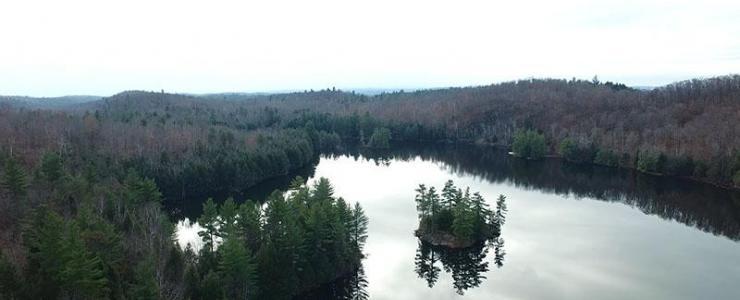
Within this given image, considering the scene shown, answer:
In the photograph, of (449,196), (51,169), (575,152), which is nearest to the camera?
(449,196)

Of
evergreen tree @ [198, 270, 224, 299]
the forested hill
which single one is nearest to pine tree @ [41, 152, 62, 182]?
evergreen tree @ [198, 270, 224, 299]

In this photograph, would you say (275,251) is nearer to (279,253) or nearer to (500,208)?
(279,253)

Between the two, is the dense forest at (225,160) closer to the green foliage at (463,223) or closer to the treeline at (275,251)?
the treeline at (275,251)

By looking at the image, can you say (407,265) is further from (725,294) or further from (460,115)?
(460,115)

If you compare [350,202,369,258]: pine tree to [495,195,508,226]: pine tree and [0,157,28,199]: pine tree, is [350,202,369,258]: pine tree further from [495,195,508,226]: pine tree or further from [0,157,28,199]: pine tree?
[0,157,28,199]: pine tree

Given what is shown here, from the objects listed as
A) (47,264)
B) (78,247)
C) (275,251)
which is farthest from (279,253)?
(47,264)

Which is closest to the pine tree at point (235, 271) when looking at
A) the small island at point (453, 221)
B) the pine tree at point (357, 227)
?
the pine tree at point (357, 227)

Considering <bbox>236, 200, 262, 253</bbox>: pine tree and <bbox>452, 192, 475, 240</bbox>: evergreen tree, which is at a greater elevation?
<bbox>236, 200, 262, 253</bbox>: pine tree
